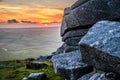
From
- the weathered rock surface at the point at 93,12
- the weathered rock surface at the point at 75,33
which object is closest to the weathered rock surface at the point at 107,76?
the weathered rock surface at the point at 93,12

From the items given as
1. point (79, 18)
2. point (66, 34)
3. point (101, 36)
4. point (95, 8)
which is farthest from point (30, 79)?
point (101, 36)

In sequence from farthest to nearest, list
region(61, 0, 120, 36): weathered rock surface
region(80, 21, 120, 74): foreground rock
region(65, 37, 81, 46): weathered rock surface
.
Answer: region(65, 37, 81, 46): weathered rock surface → region(61, 0, 120, 36): weathered rock surface → region(80, 21, 120, 74): foreground rock

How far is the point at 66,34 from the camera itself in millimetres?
38406

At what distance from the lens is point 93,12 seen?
106ft

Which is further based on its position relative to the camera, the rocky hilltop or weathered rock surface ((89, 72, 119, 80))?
the rocky hilltop

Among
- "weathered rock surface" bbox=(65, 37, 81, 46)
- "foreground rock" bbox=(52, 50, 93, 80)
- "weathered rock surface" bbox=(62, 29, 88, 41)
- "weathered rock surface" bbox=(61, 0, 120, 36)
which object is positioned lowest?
"foreground rock" bbox=(52, 50, 93, 80)

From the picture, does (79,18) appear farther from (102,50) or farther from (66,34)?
(102,50)

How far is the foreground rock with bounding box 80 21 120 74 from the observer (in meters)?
21.0

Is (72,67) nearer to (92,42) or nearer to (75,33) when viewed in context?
(92,42)

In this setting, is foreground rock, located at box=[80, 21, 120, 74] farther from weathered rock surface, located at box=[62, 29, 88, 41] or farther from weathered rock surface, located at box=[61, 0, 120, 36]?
weathered rock surface, located at box=[62, 29, 88, 41]

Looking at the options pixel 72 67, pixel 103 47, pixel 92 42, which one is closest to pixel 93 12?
pixel 72 67

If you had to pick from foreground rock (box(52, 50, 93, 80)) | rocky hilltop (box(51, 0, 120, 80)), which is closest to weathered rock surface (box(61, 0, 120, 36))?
rocky hilltop (box(51, 0, 120, 80))

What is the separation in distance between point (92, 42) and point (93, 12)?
32.4 feet

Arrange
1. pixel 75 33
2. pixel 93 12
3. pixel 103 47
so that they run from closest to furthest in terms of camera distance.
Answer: pixel 103 47
pixel 93 12
pixel 75 33
